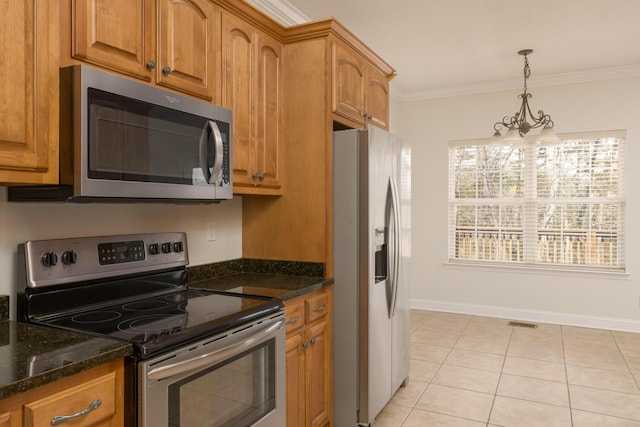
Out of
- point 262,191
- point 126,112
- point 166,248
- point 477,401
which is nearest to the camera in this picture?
point 126,112

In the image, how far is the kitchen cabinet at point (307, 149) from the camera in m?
2.56

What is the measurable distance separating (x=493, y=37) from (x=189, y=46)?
9.23 ft

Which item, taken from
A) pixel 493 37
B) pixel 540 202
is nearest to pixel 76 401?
pixel 493 37

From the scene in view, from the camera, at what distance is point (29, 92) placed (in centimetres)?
140

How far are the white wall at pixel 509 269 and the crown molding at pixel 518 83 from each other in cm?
6

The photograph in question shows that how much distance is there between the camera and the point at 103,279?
1.87 metres

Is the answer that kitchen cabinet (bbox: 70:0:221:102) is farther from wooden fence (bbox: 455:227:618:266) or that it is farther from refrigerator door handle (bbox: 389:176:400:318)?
wooden fence (bbox: 455:227:618:266)

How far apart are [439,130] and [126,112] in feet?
14.7

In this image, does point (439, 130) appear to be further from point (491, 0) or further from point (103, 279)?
point (103, 279)

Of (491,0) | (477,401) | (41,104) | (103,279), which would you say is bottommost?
(477,401)

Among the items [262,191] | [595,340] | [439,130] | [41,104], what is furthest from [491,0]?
[595,340]

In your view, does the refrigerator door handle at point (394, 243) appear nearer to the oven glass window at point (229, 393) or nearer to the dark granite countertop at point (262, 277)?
the dark granite countertop at point (262, 277)

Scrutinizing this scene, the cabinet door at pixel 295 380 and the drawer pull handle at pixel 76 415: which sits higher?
the drawer pull handle at pixel 76 415

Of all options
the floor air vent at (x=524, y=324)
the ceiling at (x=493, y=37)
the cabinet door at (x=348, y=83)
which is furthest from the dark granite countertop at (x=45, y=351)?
the floor air vent at (x=524, y=324)
